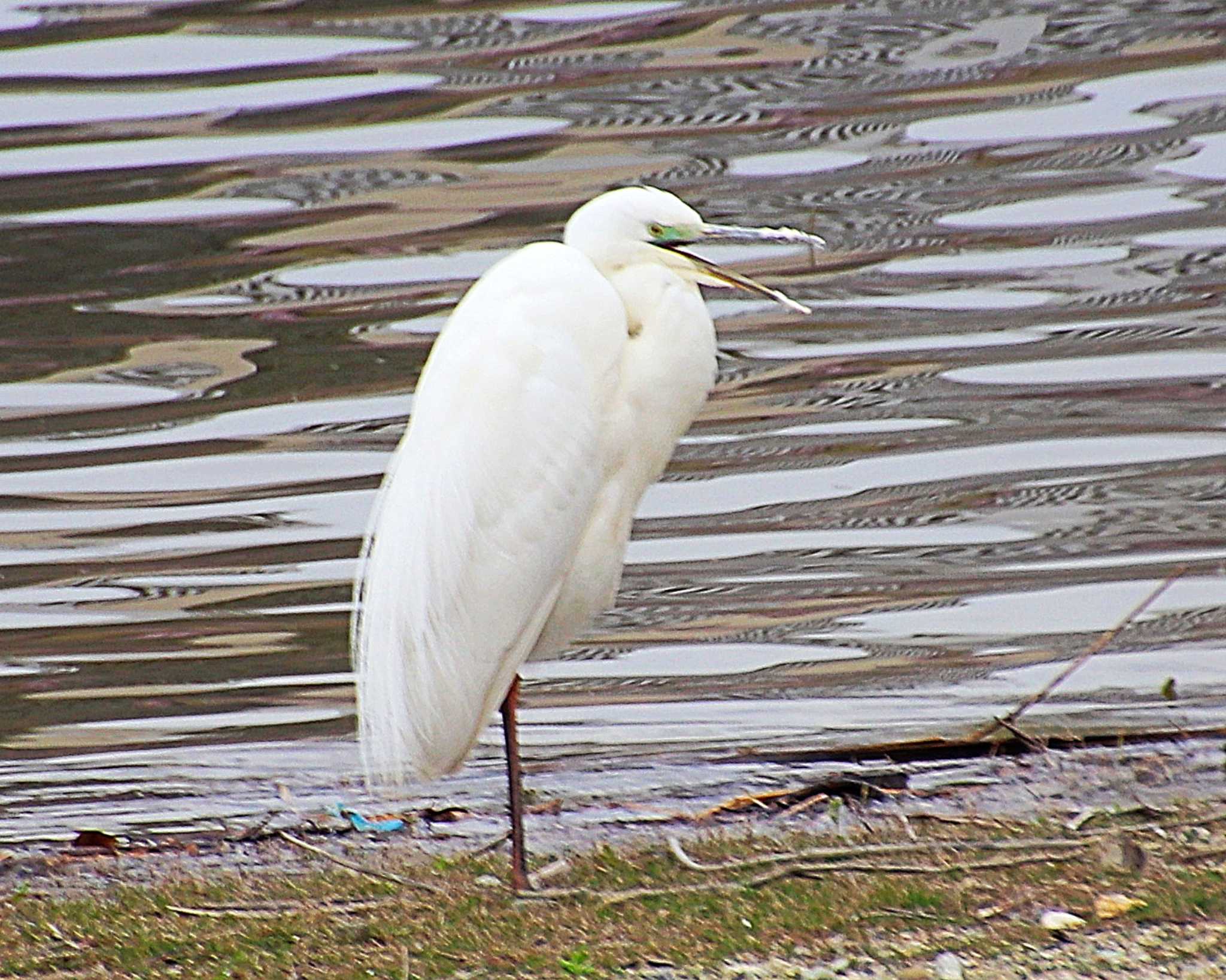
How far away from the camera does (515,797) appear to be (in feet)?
15.8

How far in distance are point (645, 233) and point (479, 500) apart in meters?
0.69

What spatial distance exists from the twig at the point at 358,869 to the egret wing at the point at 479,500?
0.74 ft

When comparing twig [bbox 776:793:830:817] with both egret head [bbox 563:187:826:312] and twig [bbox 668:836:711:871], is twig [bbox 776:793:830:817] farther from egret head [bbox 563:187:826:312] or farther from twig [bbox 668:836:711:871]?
egret head [bbox 563:187:826:312]

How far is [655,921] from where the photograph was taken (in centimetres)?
420

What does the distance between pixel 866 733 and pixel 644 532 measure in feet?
8.86

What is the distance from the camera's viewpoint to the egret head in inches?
190

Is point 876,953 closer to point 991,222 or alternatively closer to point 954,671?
point 954,671

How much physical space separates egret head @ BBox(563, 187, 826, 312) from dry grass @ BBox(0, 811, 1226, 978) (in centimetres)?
127

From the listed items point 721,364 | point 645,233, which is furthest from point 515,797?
point 721,364

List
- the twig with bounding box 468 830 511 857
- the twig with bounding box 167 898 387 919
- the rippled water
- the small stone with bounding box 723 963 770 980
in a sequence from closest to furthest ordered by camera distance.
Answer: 1. the small stone with bounding box 723 963 770 980
2. the twig with bounding box 167 898 387 919
3. the twig with bounding box 468 830 511 857
4. the rippled water

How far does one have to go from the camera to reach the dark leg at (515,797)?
4.64 metres

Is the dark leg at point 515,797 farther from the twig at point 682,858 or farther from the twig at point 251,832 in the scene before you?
the twig at point 251,832

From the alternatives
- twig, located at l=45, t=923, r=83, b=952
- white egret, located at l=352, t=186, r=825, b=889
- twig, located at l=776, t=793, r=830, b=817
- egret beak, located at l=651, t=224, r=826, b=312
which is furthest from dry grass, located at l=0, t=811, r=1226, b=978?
egret beak, located at l=651, t=224, r=826, b=312

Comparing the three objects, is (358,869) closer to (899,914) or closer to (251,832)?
(251,832)
